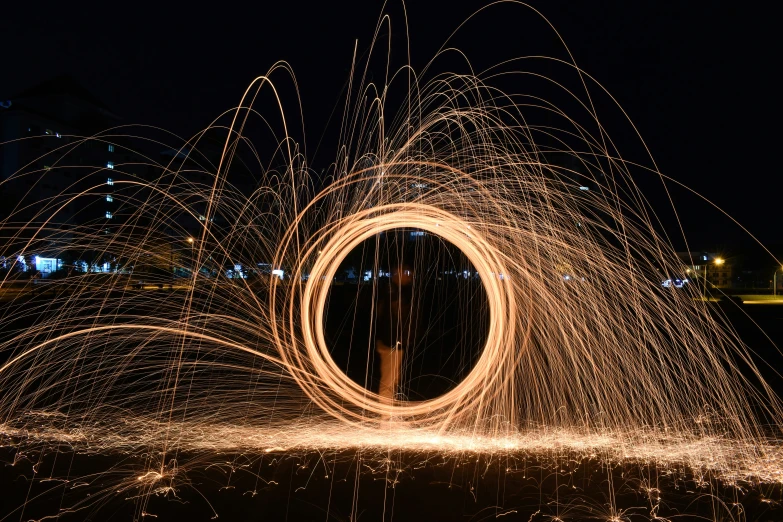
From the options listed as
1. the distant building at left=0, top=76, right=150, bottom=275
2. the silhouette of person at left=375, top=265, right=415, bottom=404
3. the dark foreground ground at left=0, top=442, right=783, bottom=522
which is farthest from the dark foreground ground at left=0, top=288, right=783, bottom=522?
the distant building at left=0, top=76, right=150, bottom=275

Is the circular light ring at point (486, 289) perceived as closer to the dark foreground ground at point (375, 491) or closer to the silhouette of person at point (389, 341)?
the silhouette of person at point (389, 341)

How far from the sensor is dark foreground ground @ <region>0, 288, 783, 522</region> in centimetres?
434

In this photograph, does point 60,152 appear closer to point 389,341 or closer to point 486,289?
point 389,341

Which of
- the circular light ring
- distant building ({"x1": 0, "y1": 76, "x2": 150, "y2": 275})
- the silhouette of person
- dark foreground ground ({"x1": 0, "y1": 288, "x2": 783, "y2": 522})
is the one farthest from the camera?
distant building ({"x1": 0, "y1": 76, "x2": 150, "y2": 275})

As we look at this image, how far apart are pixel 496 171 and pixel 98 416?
554cm

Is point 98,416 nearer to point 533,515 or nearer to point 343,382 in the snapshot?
point 343,382

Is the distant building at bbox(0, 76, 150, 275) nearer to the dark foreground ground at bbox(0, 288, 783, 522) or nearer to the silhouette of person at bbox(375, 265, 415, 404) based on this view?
the silhouette of person at bbox(375, 265, 415, 404)

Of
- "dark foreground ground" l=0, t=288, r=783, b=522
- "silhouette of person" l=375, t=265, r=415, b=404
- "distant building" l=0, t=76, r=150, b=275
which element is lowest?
"dark foreground ground" l=0, t=288, r=783, b=522

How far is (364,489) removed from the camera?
15.9 feet

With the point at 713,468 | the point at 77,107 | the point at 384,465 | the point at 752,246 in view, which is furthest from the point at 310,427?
the point at 752,246

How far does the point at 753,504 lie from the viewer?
14.8ft

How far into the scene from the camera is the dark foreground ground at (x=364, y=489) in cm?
434

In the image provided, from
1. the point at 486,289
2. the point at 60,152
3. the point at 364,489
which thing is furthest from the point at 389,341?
the point at 60,152

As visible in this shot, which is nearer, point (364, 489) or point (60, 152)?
point (364, 489)
